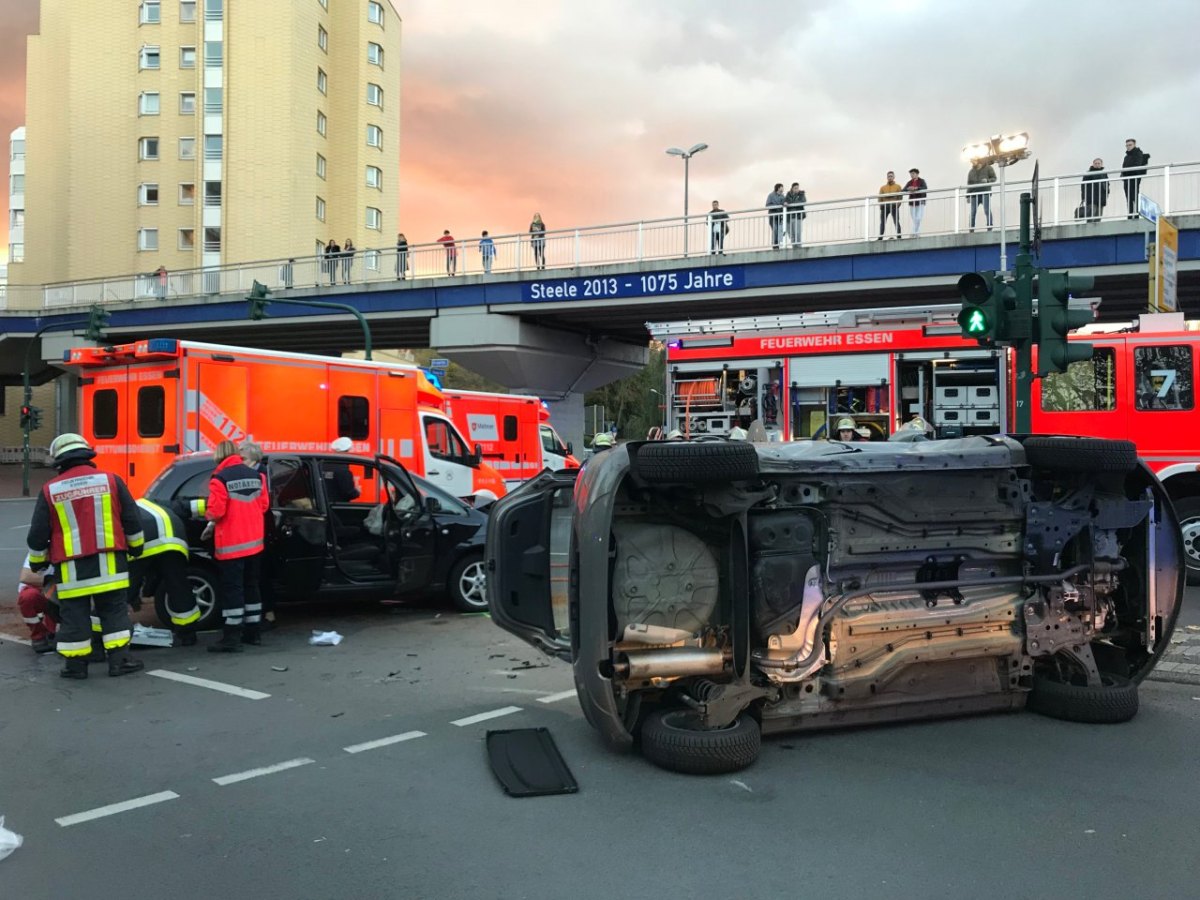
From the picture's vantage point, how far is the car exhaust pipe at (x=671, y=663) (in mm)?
4652

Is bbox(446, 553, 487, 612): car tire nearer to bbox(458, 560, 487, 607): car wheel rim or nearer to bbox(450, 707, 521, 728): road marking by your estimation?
bbox(458, 560, 487, 607): car wheel rim

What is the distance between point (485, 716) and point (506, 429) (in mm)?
15017

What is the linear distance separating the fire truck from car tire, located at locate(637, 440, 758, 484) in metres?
5.83

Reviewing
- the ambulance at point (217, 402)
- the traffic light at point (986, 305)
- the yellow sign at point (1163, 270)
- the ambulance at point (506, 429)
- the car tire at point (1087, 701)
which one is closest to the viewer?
the car tire at point (1087, 701)

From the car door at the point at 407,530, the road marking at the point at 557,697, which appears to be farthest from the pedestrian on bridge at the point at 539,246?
the road marking at the point at 557,697

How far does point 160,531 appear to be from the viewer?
748 cm

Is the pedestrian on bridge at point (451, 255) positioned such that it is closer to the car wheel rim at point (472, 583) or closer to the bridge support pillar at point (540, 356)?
the bridge support pillar at point (540, 356)

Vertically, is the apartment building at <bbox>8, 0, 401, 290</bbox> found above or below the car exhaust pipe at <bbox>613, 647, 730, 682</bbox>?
above

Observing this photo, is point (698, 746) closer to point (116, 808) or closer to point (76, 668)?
point (116, 808)

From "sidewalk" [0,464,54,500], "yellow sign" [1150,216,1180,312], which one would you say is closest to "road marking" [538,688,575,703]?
"yellow sign" [1150,216,1180,312]

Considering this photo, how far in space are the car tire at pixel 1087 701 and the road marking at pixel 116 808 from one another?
14.8 feet

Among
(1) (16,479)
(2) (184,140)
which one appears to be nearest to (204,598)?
(1) (16,479)

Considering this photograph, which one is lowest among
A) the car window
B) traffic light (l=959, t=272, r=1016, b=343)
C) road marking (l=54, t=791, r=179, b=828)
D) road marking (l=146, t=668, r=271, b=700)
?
road marking (l=54, t=791, r=179, b=828)

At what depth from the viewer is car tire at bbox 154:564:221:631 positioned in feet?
25.9
